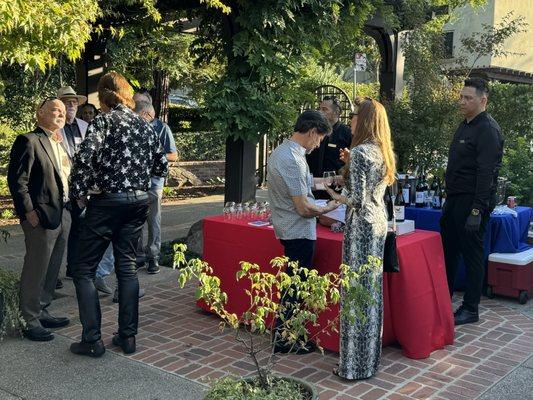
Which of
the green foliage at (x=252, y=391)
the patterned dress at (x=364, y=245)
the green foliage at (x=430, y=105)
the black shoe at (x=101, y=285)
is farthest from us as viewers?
the green foliage at (x=430, y=105)

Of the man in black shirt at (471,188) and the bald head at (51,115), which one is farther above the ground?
the bald head at (51,115)

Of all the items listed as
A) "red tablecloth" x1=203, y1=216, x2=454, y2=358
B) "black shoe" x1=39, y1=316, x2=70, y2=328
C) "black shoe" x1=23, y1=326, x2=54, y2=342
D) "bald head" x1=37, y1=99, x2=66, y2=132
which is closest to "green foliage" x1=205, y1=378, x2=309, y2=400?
"red tablecloth" x1=203, y1=216, x2=454, y2=358

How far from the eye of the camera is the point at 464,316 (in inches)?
215

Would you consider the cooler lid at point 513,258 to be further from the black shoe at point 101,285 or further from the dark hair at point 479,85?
the black shoe at point 101,285

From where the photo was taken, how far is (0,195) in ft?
38.7

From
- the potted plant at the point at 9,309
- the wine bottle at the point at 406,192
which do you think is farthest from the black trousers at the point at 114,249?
the wine bottle at the point at 406,192

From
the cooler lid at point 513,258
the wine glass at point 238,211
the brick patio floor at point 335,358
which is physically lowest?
the brick patio floor at point 335,358

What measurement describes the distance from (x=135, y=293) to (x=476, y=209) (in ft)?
9.07

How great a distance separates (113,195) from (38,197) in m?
0.81

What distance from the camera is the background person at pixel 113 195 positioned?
435 cm

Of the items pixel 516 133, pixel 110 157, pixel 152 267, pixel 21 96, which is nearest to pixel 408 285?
pixel 110 157

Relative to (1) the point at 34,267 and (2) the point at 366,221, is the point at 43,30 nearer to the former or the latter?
(1) the point at 34,267

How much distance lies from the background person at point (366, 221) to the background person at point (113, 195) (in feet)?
4.62

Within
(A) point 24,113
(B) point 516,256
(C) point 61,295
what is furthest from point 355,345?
(A) point 24,113
